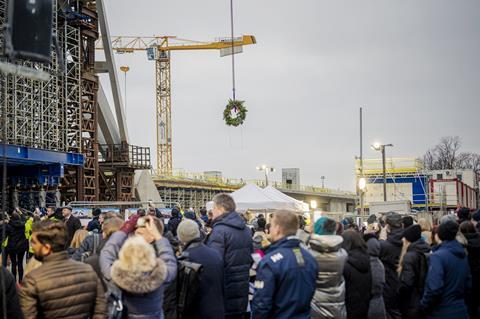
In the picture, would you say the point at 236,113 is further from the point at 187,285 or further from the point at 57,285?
the point at 57,285

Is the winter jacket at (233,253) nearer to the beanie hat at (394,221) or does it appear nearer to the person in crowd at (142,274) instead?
the person in crowd at (142,274)

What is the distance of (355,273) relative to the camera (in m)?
7.77

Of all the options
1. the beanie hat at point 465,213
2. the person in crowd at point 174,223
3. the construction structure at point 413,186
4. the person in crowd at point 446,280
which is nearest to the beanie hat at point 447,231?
the person in crowd at point 446,280

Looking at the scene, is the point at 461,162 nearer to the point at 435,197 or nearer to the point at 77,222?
the point at 435,197


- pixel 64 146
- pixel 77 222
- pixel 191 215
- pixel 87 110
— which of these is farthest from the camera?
pixel 87 110

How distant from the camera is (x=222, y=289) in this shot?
716cm

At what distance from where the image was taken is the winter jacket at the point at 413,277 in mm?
8078

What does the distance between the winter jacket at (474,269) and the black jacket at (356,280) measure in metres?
1.98

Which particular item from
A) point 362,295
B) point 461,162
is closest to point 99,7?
point 362,295

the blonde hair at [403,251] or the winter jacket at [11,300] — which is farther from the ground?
the winter jacket at [11,300]

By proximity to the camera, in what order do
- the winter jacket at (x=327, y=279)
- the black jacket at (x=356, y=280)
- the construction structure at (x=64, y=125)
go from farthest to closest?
1. the construction structure at (x=64, y=125)
2. the black jacket at (x=356, y=280)
3. the winter jacket at (x=327, y=279)

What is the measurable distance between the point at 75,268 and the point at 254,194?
19188mm

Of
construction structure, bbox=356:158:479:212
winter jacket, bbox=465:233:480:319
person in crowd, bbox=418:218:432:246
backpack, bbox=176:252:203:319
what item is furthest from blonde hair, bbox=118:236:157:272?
construction structure, bbox=356:158:479:212

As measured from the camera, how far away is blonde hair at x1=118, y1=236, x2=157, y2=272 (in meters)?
5.54
